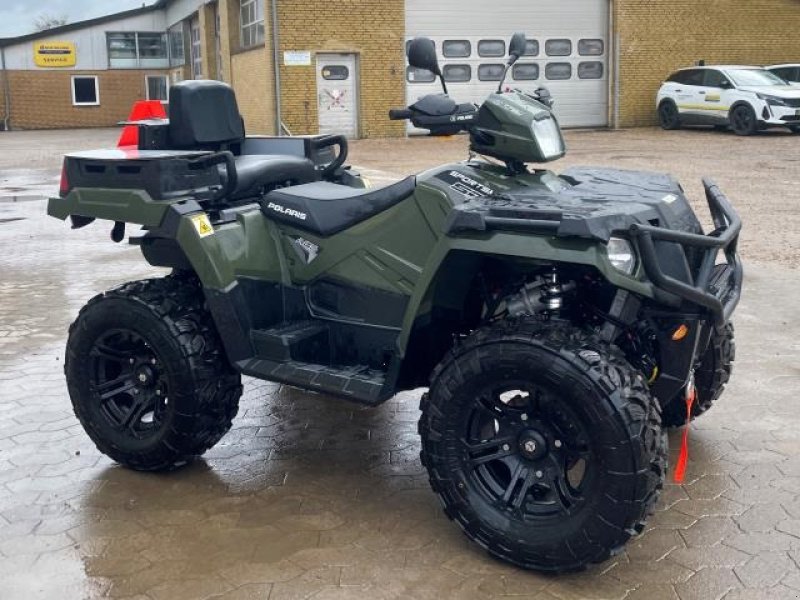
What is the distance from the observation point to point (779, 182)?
48.2 ft

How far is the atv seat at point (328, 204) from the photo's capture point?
375cm

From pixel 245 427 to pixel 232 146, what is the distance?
57.1 inches

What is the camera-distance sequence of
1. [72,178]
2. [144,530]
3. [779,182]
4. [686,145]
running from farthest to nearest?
[686,145] < [779,182] < [72,178] < [144,530]

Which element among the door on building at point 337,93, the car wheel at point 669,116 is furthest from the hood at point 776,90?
the door on building at point 337,93

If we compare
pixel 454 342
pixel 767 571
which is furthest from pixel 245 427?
pixel 767 571

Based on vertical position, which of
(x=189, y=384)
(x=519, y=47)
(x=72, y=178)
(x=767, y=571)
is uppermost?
(x=519, y=47)

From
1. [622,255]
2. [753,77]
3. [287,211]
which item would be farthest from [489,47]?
[622,255]

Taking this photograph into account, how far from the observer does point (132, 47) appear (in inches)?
1704

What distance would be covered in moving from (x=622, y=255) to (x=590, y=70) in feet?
82.0

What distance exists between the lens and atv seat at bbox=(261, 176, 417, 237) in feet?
12.3

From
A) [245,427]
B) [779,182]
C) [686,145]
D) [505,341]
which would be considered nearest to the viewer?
[505,341]

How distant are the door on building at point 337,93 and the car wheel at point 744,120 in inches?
378

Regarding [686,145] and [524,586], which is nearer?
[524,586]

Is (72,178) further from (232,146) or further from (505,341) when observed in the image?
(505,341)
